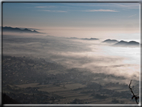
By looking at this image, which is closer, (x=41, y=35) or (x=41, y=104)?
(x=41, y=104)

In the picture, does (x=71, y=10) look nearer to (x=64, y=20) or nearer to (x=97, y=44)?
(x=64, y=20)

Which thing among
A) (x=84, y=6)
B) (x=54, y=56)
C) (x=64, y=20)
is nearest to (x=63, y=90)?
(x=54, y=56)

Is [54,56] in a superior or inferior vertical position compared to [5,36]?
inferior

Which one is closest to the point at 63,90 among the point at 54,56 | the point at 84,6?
the point at 54,56

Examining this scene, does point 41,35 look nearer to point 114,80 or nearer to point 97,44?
point 97,44

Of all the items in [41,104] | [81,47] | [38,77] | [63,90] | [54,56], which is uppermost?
[81,47]

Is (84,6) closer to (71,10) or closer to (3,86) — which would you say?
(71,10)

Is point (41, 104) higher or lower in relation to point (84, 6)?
lower

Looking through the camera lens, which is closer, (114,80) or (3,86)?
(3,86)

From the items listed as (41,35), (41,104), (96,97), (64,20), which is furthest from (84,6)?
(41,104)
